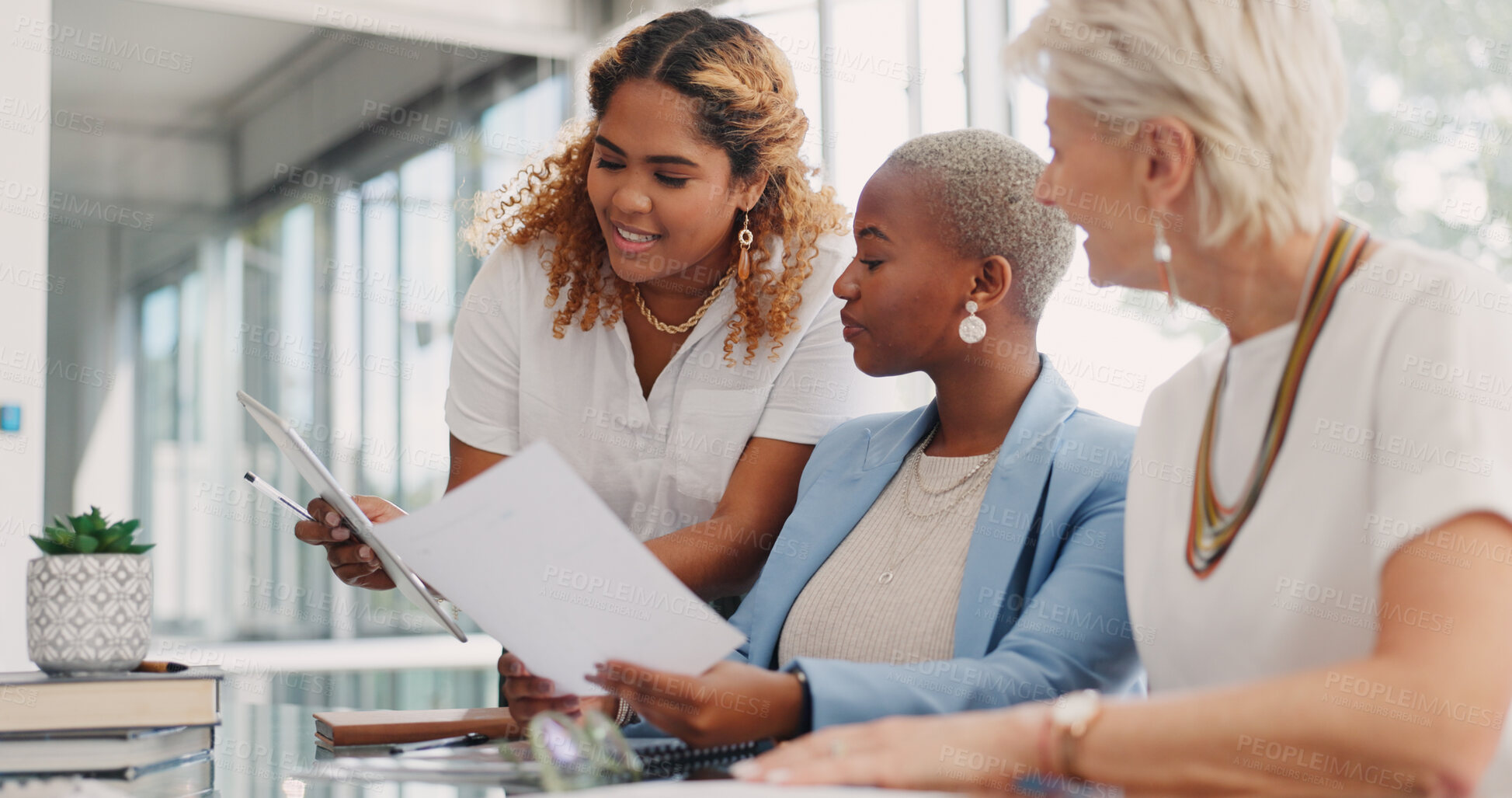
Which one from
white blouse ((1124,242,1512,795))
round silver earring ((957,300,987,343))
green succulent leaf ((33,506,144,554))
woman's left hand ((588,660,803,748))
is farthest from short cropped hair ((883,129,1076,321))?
green succulent leaf ((33,506,144,554))

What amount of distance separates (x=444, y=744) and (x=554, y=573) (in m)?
0.37

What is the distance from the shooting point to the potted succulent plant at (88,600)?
4.11ft

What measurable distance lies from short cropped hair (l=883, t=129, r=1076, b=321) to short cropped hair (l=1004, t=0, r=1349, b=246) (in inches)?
20.1

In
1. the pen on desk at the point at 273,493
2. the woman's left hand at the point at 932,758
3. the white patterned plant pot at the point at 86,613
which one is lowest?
the woman's left hand at the point at 932,758

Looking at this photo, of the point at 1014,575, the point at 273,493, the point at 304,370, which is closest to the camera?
the point at 1014,575

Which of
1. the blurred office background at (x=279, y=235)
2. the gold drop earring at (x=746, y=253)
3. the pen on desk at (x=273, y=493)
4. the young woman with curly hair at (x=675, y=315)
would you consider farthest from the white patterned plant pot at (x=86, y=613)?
the blurred office background at (x=279, y=235)

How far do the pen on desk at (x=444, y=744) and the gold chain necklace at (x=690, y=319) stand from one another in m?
0.85

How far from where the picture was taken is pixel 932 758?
2.92ft

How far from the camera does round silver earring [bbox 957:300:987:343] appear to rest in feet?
5.15

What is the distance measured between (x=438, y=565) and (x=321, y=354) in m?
4.41

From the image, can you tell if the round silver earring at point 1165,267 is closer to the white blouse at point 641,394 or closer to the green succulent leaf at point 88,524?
the white blouse at point 641,394

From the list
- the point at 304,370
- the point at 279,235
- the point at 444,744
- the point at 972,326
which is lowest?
the point at 444,744

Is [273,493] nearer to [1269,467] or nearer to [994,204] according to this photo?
[994,204]

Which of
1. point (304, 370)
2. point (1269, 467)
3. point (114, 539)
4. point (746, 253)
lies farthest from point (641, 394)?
point (304, 370)
